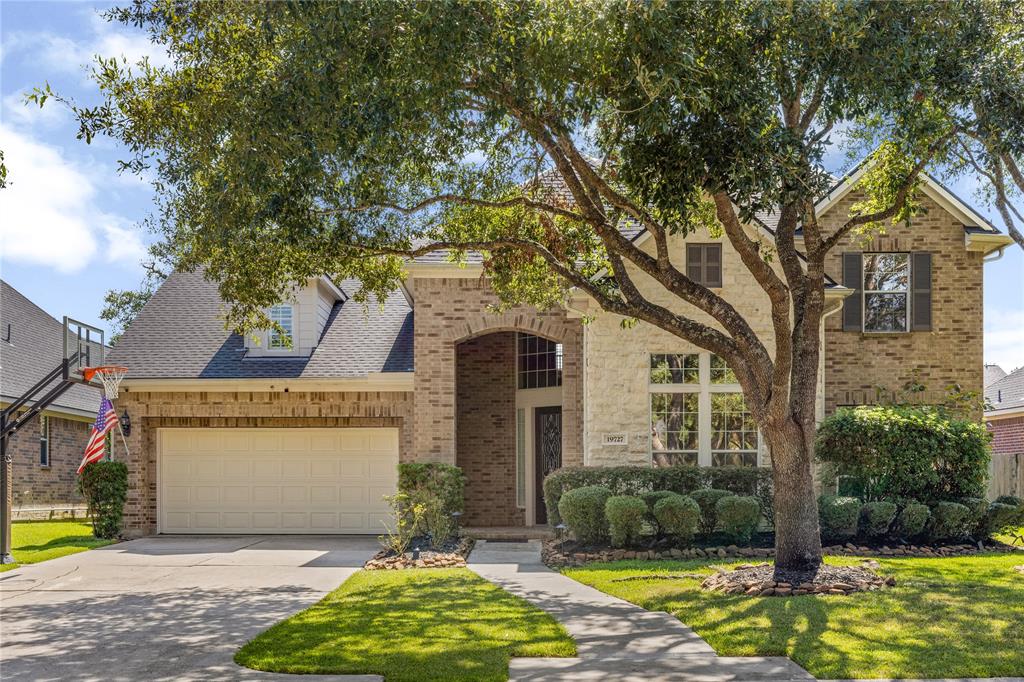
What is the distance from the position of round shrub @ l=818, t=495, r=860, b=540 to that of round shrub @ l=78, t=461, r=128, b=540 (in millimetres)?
13242

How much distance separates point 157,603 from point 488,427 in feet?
33.8

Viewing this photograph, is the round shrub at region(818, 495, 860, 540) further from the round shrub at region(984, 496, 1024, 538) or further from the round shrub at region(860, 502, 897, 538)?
the round shrub at region(984, 496, 1024, 538)

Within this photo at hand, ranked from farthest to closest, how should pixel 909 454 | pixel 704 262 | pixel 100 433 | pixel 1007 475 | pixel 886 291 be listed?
1. pixel 1007 475
2. pixel 886 291
3. pixel 100 433
4. pixel 704 262
5. pixel 909 454

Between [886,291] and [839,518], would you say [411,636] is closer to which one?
[839,518]

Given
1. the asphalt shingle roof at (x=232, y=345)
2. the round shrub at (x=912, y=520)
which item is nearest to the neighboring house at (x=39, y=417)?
the asphalt shingle roof at (x=232, y=345)

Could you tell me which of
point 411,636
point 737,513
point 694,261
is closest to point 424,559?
point 737,513

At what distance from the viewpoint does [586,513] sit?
1512 cm

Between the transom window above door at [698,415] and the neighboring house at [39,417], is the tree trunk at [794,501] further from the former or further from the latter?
the neighboring house at [39,417]

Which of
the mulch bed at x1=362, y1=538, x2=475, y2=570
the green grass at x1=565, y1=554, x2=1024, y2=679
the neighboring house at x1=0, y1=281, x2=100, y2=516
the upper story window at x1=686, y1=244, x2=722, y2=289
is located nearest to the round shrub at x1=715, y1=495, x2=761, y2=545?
the green grass at x1=565, y1=554, x2=1024, y2=679

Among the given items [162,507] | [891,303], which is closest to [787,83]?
[891,303]

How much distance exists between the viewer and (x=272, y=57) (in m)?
10.3

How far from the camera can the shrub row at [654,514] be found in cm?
1471

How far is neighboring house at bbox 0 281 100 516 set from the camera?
24016 mm

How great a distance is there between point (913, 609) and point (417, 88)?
734 cm
